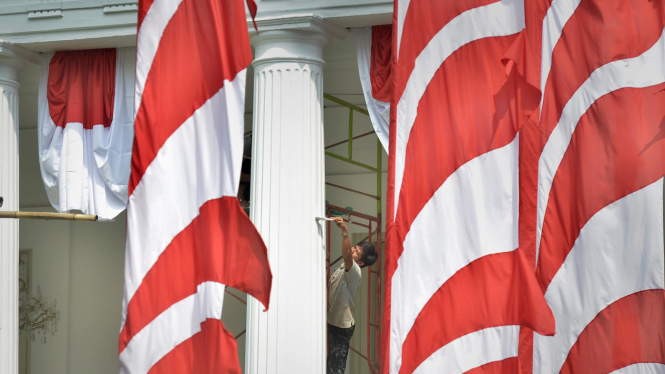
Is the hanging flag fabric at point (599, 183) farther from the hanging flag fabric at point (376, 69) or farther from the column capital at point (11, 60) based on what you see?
the column capital at point (11, 60)

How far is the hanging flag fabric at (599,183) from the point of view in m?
4.43

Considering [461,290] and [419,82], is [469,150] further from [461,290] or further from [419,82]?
[461,290]

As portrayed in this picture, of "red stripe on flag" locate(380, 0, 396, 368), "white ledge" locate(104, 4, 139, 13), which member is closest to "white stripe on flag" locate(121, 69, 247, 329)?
"red stripe on flag" locate(380, 0, 396, 368)

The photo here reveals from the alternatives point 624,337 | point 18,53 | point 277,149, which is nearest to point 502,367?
point 624,337

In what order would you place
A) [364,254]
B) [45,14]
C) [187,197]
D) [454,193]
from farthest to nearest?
[364,254], [45,14], [454,193], [187,197]

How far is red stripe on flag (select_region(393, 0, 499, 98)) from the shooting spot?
4.39 m

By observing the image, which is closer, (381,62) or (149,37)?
(149,37)

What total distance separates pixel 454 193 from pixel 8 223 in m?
5.11

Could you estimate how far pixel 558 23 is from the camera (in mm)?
4734

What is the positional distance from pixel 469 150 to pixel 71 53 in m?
5.19

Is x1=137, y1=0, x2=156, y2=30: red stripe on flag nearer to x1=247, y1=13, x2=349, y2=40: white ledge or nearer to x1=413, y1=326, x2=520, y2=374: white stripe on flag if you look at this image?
x1=413, y1=326, x2=520, y2=374: white stripe on flag

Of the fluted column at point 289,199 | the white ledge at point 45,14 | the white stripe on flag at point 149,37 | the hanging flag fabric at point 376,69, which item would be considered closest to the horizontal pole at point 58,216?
the white stripe on flag at point 149,37

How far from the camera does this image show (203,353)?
12.5 feet

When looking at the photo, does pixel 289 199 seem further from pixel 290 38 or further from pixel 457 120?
pixel 457 120
